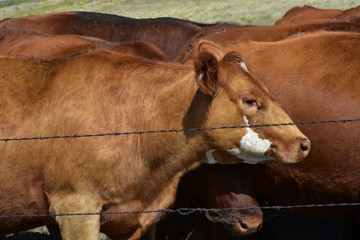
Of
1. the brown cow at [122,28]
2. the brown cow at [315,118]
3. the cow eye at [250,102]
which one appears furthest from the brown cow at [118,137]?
the brown cow at [122,28]

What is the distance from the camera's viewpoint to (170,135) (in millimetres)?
3859

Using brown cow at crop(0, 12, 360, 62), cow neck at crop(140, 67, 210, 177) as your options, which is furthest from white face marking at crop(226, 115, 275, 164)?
brown cow at crop(0, 12, 360, 62)

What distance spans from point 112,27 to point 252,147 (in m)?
6.79

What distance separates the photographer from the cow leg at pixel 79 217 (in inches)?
149

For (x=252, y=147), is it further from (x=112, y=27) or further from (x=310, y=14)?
(x=112, y=27)

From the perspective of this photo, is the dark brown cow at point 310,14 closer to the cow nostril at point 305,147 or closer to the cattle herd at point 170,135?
the cattle herd at point 170,135

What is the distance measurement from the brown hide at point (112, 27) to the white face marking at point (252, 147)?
4979 mm

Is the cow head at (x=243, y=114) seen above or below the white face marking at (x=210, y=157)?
above

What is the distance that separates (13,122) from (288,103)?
2.19 m

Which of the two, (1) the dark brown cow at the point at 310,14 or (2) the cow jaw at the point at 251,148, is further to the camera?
(1) the dark brown cow at the point at 310,14

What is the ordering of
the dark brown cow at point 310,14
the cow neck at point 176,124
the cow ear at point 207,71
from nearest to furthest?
the cow ear at point 207,71 → the cow neck at point 176,124 → the dark brown cow at point 310,14

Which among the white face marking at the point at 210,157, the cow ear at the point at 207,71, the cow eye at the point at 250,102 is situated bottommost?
the white face marking at the point at 210,157

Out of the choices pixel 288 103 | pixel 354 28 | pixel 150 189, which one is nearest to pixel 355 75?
pixel 288 103

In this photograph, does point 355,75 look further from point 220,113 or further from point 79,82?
point 79,82
